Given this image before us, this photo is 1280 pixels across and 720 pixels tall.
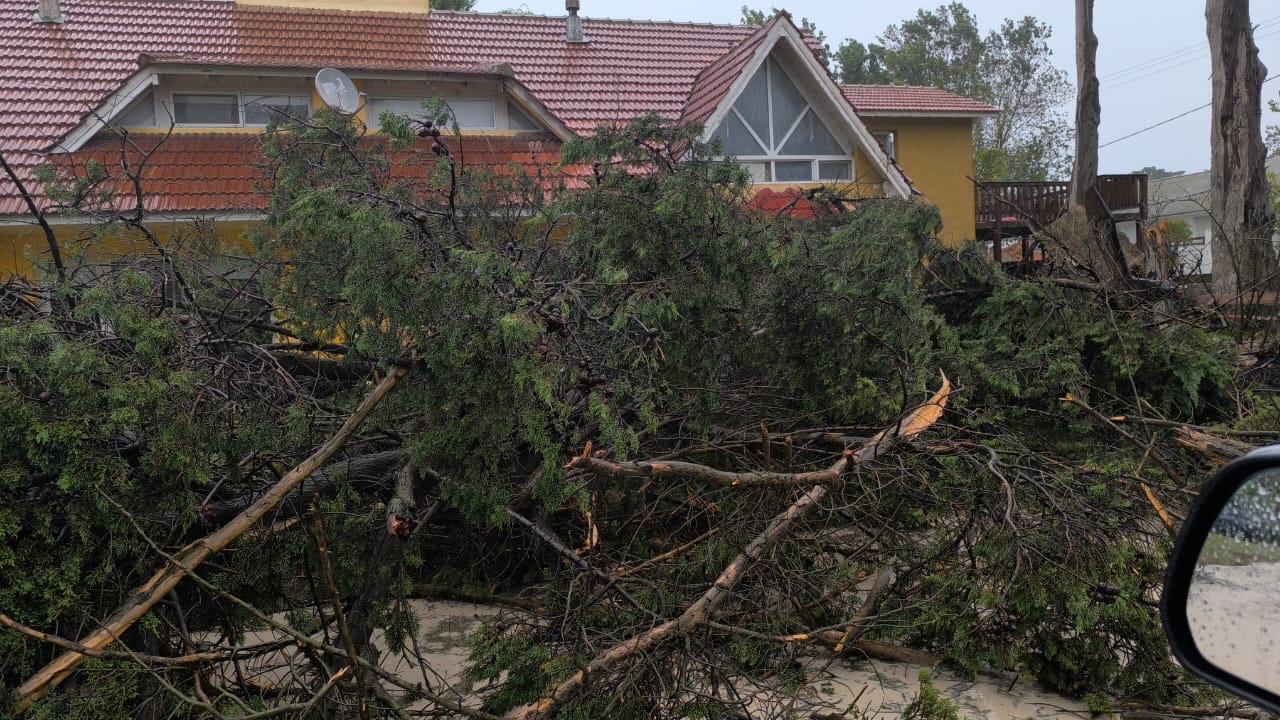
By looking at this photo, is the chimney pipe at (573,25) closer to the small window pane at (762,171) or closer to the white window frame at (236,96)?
the small window pane at (762,171)

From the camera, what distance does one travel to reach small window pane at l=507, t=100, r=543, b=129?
14078 mm

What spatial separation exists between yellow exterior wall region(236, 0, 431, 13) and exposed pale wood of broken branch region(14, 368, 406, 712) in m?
13.7

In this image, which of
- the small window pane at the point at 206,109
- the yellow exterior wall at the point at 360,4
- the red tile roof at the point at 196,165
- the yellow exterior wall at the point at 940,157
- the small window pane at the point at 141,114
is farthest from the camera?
the yellow exterior wall at the point at 940,157

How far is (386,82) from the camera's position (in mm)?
13391

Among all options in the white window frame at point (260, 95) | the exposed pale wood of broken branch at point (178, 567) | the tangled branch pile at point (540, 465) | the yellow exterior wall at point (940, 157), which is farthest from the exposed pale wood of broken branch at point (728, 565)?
the yellow exterior wall at point (940, 157)

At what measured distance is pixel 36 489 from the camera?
347 cm

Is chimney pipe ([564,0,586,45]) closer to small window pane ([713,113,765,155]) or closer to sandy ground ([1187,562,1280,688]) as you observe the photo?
small window pane ([713,113,765,155])

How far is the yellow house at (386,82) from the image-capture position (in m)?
11.9

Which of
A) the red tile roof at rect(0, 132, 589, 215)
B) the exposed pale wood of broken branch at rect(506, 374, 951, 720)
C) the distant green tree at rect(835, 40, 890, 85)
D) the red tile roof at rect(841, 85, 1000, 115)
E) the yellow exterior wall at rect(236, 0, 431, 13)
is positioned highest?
the distant green tree at rect(835, 40, 890, 85)

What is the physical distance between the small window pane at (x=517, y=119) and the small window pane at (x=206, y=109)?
361cm

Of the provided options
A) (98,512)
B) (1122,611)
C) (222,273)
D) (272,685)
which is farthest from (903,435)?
(222,273)

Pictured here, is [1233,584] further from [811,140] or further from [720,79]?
[811,140]

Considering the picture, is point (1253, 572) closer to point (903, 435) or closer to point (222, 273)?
point (903, 435)

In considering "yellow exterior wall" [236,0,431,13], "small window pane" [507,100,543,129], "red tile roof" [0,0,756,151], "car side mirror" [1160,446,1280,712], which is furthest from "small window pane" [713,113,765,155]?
"car side mirror" [1160,446,1280,712]
